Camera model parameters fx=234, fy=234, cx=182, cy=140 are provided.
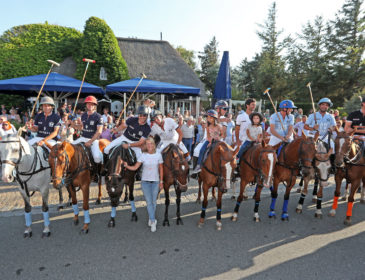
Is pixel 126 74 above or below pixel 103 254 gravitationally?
above

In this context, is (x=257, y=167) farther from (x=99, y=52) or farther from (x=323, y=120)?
(x=99, y=52)

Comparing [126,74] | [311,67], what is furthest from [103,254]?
[311,67]

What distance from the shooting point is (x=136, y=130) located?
5.52 metres

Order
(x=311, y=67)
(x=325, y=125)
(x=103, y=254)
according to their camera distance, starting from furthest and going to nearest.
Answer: (x=311, y=67)
(x=325, y=125)
(x=103, y=254)

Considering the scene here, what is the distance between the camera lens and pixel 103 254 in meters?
4.09

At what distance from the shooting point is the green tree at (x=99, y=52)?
2262 centimetres

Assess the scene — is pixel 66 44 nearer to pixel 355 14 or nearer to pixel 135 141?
pixel 135 141

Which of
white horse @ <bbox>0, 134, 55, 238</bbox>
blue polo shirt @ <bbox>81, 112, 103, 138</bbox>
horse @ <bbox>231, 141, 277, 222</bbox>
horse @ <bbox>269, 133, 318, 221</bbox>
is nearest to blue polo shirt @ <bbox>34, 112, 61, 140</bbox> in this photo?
blue polo shirt @ <bbox>81, 112, 103, 138</bbox>

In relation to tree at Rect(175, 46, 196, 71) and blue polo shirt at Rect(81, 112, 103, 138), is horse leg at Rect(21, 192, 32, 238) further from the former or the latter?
tree at Rect(175, 46, 196, 71)

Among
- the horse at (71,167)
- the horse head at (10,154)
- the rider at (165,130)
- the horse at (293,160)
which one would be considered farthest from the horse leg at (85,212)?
the horse at (293,160)

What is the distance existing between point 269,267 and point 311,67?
3818cm

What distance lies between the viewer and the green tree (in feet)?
74.2

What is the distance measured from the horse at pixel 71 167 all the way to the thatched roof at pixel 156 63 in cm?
2253

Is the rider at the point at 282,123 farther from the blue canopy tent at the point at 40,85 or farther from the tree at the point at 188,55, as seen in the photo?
the tree at the point at 188,55
